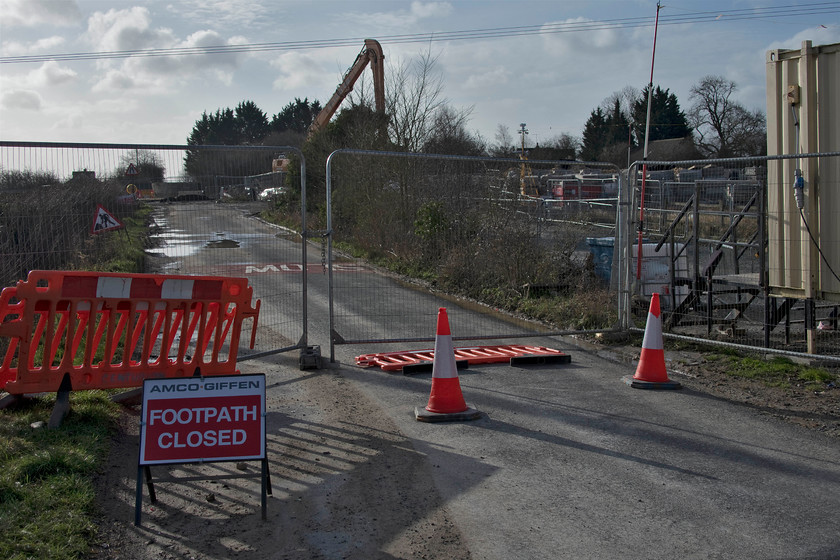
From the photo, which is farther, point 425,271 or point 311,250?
point 311,250

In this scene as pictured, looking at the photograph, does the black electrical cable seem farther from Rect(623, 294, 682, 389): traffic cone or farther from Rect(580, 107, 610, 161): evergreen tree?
Rect(580, 107, 610, 161): evergreen tree

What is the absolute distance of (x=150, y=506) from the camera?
480 centimetres

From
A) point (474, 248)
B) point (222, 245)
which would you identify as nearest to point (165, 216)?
point (222, 245)

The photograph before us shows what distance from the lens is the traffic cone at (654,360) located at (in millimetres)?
7852

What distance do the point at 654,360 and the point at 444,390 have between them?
2602 millimetres

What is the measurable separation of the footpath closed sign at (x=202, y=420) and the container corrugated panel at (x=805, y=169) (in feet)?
22.9

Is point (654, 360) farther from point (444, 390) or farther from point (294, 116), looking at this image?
point (294, 116)

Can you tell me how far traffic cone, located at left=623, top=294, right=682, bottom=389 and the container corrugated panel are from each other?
7.27 ft

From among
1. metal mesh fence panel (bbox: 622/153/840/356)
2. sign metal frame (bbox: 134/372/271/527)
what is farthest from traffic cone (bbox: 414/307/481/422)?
metal mesh fence panel (bbox: 622/153/840/356)

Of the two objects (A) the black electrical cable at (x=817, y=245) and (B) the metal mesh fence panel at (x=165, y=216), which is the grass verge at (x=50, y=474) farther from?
(A) the black electrical cable at (x=817, y=245)

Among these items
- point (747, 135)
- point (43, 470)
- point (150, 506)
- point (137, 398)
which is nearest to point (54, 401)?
point (137, 398)

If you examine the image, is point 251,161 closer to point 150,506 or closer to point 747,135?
point 150,506

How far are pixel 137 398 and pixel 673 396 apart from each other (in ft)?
17.9

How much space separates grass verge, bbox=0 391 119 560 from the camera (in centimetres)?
406
